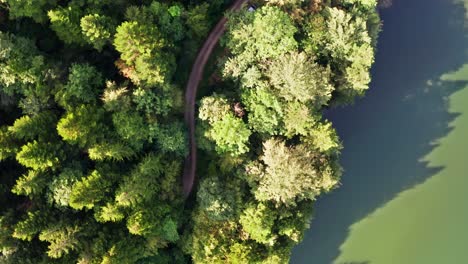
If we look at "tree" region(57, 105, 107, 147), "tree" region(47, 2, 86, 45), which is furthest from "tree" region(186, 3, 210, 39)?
"tree" region(57, 105, 107, 147)

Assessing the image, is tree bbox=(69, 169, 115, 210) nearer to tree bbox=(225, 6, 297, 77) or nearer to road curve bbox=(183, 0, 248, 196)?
road curve bbox=(183, 0, 248, 196)

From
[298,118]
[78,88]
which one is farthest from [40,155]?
[298,118]

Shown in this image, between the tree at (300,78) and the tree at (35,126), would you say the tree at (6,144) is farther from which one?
the tree at (300,78)

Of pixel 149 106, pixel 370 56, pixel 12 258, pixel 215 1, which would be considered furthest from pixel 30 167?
pixel 370 56

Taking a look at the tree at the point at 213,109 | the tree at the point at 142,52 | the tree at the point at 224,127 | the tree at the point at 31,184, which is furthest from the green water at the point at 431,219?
the tree at the point at 31,184

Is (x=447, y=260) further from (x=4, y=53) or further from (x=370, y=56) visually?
(x=4, y=53)

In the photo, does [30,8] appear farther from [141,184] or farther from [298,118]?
[298,118]
